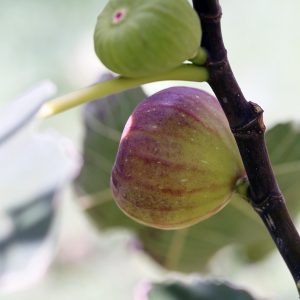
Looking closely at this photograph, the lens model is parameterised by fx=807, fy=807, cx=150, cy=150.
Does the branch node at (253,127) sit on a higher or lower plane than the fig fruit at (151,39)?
lower

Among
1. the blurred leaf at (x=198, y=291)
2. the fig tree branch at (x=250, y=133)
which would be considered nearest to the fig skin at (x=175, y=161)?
the fig tree branch at (x=250, y=133)

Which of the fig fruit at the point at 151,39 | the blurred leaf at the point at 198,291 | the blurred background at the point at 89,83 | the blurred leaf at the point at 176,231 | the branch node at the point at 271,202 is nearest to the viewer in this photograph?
the fig fruit at the point at 151,39

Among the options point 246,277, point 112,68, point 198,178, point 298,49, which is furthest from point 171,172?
point 298,49

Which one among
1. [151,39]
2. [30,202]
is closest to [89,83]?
[30,202]

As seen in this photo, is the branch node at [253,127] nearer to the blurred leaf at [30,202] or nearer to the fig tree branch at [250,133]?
the fig tree branch at [250,133]

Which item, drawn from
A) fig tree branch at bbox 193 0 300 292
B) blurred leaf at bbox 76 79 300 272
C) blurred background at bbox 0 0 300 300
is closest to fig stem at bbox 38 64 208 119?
fig tree branch at bbox 193 0 300 292

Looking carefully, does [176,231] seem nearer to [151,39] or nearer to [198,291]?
[198,291]

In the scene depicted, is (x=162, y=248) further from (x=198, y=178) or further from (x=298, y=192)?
(x=198, y=178)

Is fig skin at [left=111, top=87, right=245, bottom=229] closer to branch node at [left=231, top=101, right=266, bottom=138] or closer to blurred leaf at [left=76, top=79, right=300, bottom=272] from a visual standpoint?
branch node at [left=231, top=101, right=266, bottom=138]
